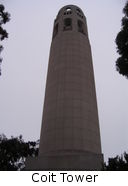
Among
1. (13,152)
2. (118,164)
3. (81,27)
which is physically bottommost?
(118,164)

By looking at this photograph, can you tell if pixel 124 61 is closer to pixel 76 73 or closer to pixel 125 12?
pixel 125 12

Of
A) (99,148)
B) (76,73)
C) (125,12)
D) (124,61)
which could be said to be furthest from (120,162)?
(76,73)

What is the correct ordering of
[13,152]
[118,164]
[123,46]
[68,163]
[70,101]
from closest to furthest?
[118,164]
[123,46]
[68,163]
[70,101]
[13,152]

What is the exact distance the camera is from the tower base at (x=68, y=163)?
81.3ft

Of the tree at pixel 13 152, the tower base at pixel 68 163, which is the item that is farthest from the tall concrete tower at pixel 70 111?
the tree at pixel 13 152

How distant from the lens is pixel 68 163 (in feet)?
82.9

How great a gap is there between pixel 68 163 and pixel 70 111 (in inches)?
330

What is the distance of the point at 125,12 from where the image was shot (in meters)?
19.2

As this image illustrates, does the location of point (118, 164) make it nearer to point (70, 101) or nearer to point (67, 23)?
point (70, 101)

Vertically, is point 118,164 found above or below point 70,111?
below

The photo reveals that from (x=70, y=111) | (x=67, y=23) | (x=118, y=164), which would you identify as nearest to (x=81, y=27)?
(x=67, y=23)

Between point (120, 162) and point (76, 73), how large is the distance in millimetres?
22673

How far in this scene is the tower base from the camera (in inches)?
975

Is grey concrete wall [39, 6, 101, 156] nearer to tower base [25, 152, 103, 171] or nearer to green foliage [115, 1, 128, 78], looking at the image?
tower base [25, 152, 103, 171]
